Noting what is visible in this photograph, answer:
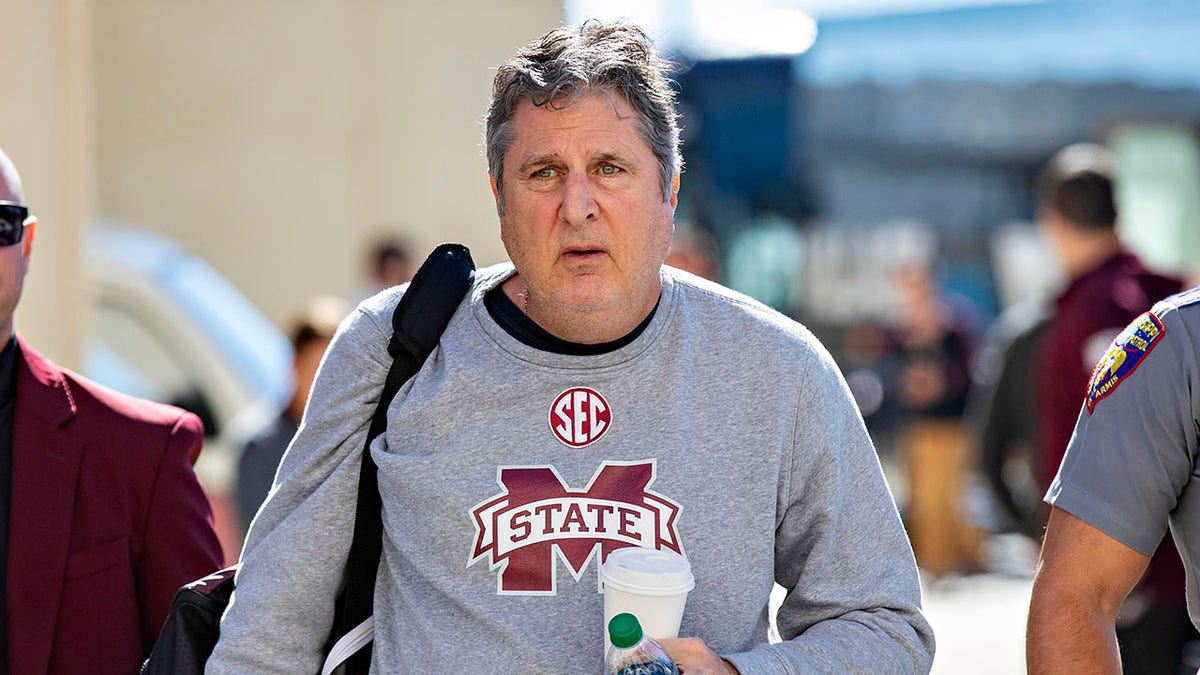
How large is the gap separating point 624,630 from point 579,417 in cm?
41

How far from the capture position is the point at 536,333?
2.51 metres

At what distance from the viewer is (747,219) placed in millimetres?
14414

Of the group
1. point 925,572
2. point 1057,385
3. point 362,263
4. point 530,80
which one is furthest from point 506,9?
point 530,80

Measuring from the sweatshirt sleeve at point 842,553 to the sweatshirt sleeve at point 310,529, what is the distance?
2.39ft

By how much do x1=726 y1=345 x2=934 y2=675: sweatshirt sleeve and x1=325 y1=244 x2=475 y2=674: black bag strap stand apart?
64cm

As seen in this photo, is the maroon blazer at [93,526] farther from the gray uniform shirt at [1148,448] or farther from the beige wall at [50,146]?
the beige wall at [50,146]

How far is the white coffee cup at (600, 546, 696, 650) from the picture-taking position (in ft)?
7.23

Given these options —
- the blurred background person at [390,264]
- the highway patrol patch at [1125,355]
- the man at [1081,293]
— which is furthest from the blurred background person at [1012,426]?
the blurred background person at [390,264]

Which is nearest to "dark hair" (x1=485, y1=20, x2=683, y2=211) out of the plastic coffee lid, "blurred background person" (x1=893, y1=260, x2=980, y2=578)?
the plastic coffee lid

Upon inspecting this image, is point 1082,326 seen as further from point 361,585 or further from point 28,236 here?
point 28,236

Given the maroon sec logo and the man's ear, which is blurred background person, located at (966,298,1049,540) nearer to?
the maroon sec logo

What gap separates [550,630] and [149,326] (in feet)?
18.3

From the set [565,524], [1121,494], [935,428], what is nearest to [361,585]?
[565,524]

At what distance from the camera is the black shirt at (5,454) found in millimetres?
2650
